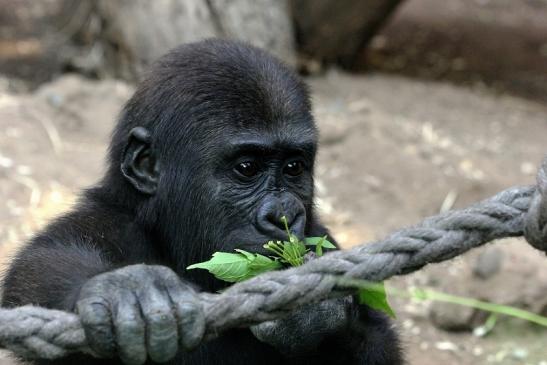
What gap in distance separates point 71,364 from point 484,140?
703cm

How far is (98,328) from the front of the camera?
2.87 m

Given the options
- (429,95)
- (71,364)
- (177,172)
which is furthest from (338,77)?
(71,364)

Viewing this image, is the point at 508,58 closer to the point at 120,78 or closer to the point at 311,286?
the point at 120,78

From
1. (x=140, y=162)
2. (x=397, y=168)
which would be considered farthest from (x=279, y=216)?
(x=397, y=168)

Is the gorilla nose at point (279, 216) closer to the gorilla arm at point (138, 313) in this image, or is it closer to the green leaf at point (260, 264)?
the green leaf at point (260, 264)

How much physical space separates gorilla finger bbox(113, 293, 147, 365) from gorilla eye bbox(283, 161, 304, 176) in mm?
1664

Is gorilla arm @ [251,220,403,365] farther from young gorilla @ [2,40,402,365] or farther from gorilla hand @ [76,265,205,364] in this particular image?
gorilla hand @ [76,265,205,364]

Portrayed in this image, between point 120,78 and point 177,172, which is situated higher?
point 177,172

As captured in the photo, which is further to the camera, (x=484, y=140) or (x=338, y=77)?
(x=338, y=77)

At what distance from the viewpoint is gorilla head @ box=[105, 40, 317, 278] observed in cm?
425

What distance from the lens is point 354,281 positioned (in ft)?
9.12

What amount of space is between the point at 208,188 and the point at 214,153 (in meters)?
0.17

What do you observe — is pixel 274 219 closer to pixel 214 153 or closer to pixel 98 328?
pixel 214 153

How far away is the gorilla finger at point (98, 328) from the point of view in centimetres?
286
